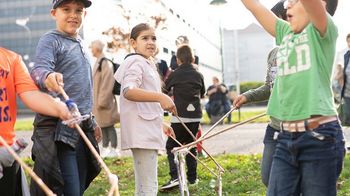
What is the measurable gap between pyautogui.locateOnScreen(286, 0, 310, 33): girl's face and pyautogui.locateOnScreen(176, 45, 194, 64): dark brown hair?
3.31m

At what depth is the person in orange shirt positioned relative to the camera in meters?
2.73

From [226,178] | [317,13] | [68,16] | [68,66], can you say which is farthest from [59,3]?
[226,178]

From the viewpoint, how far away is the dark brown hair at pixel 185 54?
6.21m

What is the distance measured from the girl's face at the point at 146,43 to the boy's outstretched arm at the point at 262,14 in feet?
4.00

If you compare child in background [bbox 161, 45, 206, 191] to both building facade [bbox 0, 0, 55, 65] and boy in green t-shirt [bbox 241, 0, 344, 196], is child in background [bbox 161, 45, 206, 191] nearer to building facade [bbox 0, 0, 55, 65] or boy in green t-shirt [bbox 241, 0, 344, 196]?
boy in green t-shirt [bbox 241, 0, 344, 196]

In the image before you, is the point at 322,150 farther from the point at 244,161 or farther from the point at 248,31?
the point at 248,31

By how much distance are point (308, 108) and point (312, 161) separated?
10.5 inches

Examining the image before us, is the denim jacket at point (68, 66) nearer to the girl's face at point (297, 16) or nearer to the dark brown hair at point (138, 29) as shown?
the dark brown hair at point (138, 29)

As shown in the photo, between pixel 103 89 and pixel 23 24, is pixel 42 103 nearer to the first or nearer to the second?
pixel 103 89

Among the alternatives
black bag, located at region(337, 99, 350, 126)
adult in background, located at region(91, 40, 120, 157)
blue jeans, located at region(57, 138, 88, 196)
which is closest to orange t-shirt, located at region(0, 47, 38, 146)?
blue jeans, located at region(57, 138, 88, 196)

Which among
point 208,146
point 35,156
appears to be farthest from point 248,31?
point 35,156

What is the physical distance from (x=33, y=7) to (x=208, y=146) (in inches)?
2286

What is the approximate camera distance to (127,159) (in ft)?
26.8

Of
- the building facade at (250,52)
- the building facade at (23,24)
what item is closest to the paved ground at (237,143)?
the building facade at (23,24)
